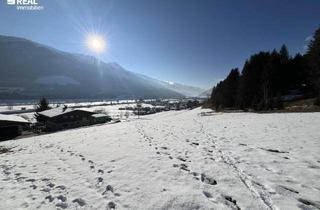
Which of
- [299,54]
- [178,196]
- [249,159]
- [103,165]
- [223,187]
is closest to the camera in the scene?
[178,196]

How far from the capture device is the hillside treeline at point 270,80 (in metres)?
42.0

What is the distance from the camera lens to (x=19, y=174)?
34.1ft

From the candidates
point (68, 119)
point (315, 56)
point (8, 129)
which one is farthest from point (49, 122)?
point (315, 56)

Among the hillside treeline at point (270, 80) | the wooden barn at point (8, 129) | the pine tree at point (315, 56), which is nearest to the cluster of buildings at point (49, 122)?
the wooden barn at point (8, 129)

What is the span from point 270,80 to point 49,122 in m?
63.2

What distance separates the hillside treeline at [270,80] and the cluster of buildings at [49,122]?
147ft

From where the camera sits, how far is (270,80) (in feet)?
180

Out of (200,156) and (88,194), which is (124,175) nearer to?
(88,194)

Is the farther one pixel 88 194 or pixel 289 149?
pixel 289 149

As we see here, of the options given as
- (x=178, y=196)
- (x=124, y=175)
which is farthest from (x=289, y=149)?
(x=124, y=175)

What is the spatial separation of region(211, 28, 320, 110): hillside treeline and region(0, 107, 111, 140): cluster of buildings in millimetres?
44663

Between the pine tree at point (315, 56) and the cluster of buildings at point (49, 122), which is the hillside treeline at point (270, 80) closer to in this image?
the pine tree at point (315, 56)

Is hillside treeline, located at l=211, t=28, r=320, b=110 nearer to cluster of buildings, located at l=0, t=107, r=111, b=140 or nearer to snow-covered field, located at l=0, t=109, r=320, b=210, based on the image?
snow-covered field, located at l=0, t=109, r=320, b=210

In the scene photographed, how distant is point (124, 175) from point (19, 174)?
19.8 feet
